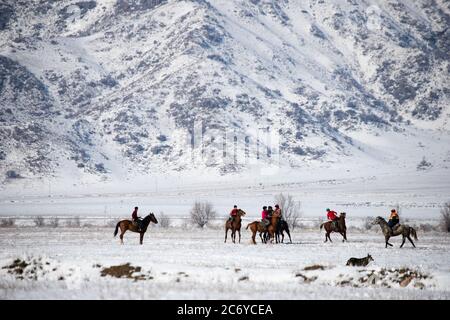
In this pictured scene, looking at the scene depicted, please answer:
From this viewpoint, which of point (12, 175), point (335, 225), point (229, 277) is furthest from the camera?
point (12, 175)

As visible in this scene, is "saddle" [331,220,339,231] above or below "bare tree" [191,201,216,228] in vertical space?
below

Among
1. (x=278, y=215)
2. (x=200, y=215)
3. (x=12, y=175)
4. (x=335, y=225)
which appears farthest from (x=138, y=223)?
(x=12, y=175)

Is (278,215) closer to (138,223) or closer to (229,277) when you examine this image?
(138,223)

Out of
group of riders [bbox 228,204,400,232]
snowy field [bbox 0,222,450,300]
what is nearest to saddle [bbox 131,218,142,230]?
group of riders [bbox 228,204,400,232]

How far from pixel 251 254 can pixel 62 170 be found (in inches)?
6646

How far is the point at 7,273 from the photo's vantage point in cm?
2136

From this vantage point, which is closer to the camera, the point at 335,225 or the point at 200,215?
the point at 335,225

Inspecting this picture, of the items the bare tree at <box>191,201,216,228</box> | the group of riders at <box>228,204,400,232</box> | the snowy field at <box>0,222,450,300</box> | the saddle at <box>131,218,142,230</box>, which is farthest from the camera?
the bare tree at <box>191,201,216,228</box>

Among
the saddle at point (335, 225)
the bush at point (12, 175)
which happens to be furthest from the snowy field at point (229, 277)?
the bush at point (12, 175)

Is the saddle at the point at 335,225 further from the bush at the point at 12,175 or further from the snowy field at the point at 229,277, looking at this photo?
the bush at the point at 12,175

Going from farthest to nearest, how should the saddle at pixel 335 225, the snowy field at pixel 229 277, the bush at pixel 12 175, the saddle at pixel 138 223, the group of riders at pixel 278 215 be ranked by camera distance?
the bush at pixel 12 175, the saddle at pixel 335 225, the saddle at pixel 138 223, the group of riders at pixel 278 215, the snowy field at pixel 229 277

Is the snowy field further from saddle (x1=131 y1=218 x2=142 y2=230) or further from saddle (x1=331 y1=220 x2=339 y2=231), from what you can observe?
saddle (x1=331 y1=220 x2=339 y2=231)

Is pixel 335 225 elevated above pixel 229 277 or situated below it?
above

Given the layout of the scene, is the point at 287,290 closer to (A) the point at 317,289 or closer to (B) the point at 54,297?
(A) the point at 317,289
